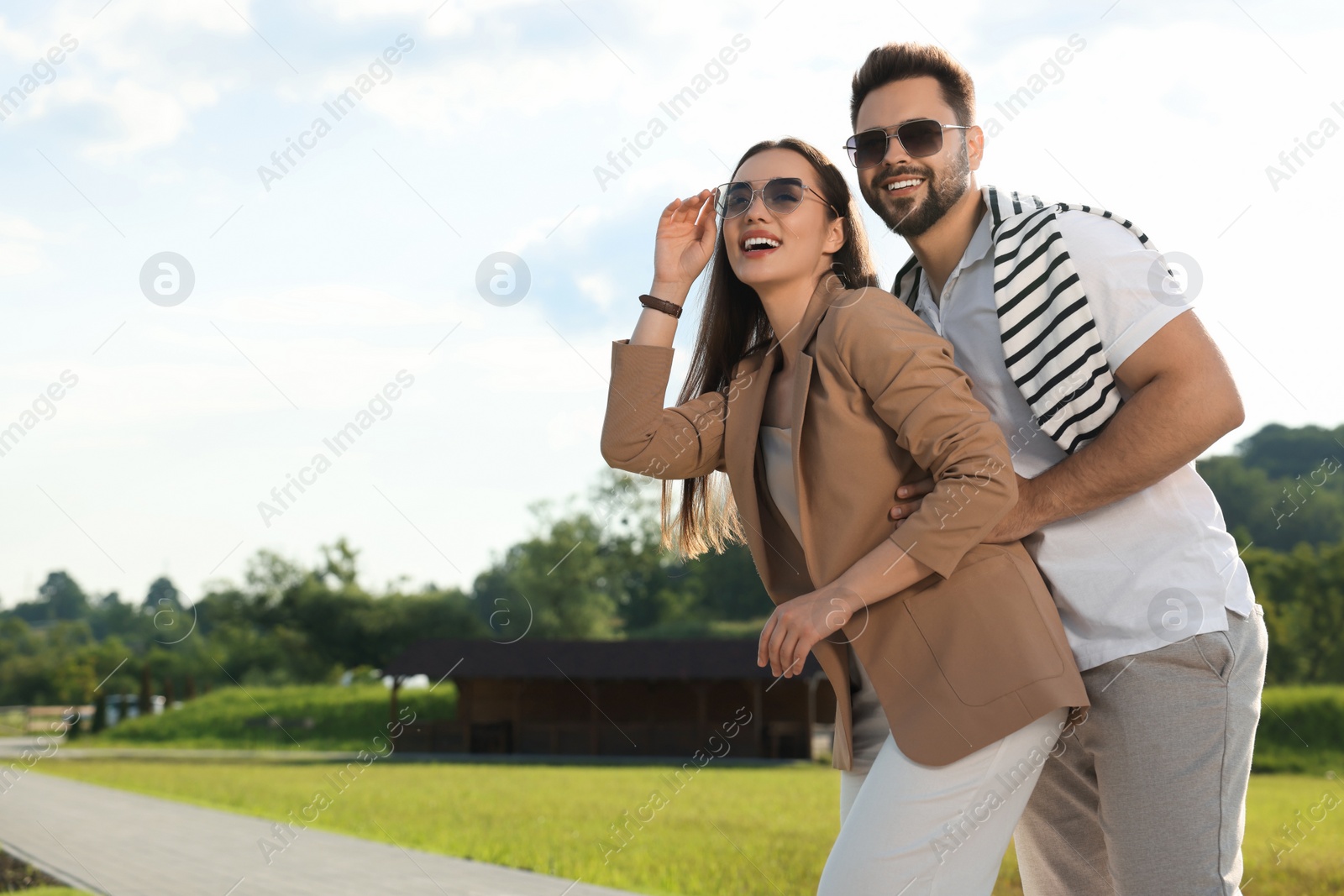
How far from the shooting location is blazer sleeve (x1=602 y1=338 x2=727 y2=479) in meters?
2.72

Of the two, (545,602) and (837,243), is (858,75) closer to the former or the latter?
(837,243)

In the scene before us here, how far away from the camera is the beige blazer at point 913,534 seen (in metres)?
2.18

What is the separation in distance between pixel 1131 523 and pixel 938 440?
19.9 inches

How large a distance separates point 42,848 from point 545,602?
3972 centimetres

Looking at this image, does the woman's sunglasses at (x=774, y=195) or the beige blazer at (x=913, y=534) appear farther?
the woman's sunglasses at (x=774, y=195)

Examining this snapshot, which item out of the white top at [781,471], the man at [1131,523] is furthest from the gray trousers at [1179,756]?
the white top at [781,471]

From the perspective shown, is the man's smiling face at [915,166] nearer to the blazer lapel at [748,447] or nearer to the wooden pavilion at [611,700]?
the blazer lapel at [748,447]

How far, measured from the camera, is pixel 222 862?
8.90 meters

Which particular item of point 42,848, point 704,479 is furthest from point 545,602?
point 704,479

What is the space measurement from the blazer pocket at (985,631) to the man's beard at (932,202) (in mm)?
875

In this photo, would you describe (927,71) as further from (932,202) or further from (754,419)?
(754,419)

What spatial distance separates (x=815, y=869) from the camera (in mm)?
8836

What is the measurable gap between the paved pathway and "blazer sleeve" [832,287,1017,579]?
520cm

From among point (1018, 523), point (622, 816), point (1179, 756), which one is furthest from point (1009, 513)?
point (622, 816)
